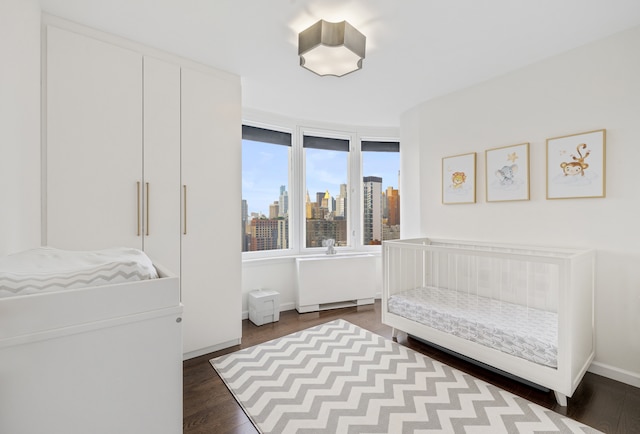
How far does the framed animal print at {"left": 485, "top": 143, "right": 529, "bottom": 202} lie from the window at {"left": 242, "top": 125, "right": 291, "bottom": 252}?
2275 mm

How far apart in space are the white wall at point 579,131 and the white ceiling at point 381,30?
12 cm

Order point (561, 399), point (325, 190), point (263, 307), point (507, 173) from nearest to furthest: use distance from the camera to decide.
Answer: point (561, 399), point (507, 173), point (263, 307), point (325, 190)

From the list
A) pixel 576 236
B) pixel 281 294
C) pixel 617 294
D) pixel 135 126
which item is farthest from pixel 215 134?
pixel 617 294

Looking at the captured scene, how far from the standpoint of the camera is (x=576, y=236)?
7.25 feet

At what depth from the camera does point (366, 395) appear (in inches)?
72.6

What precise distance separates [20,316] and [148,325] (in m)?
0.24

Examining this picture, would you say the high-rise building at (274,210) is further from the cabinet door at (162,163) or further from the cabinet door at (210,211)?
the cabinet door at (162,163)

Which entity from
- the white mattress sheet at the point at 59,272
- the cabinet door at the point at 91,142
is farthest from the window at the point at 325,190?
the white mattress sheet at the point at 59,272

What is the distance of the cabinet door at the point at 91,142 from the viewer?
5.99ft

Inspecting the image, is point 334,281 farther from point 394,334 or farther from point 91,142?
point 91,142

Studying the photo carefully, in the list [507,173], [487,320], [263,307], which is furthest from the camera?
[263,307]

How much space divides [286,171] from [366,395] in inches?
106

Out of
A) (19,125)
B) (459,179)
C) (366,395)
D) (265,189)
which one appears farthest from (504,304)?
(19,125)

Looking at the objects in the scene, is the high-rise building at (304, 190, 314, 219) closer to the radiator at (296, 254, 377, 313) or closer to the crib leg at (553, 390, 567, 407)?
the radiator at (296, 254, 377, 313)
